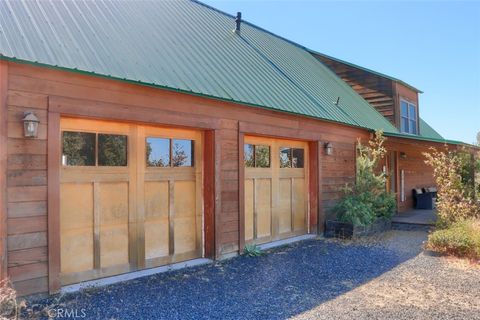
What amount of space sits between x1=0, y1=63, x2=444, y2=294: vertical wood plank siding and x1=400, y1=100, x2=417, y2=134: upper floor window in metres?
7.26

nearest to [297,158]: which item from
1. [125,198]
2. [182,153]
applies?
[182,153]

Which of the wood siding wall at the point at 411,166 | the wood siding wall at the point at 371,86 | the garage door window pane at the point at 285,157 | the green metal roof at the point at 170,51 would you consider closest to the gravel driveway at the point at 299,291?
the garage door window pane at the point at 285,157

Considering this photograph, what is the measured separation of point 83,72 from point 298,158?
18.1 ft

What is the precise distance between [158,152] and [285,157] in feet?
11.4

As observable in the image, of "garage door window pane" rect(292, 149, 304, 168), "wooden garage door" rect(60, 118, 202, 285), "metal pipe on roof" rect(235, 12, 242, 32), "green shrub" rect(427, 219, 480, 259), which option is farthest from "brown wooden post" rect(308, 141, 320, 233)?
"metal pipe on roof" rect(235, 12, 242, 32)

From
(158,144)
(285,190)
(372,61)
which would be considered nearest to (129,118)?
(158,144)

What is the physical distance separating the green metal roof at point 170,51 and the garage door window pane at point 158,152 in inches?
35.5

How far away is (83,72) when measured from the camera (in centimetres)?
487

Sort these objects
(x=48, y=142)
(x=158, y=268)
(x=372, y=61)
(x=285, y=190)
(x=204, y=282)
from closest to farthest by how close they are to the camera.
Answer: (x=48, y=142)
(x=204, y=282)
(x=158, y=268)
(x=285, y=190)
(x=372, y=61)

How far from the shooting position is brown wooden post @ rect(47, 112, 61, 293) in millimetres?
4664

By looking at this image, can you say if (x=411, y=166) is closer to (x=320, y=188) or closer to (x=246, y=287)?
(x=320, y=188)

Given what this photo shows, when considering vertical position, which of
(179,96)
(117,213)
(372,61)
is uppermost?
(372,61)

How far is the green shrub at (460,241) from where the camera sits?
6.95m

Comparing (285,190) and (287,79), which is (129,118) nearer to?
(285,190)
